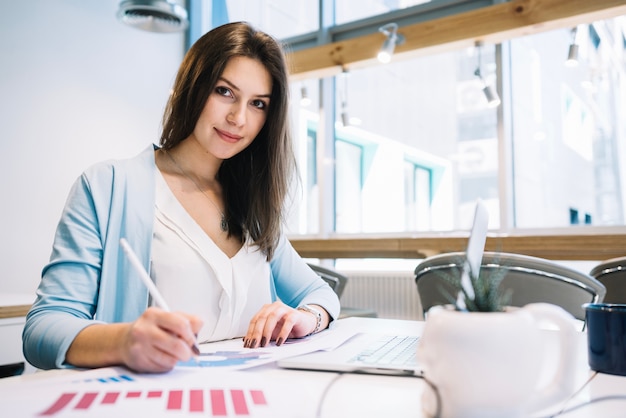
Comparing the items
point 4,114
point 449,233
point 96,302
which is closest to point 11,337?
point 96,302

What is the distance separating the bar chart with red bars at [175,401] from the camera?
52 centimetres

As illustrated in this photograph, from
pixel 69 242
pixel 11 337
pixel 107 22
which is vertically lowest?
pixel 11 337

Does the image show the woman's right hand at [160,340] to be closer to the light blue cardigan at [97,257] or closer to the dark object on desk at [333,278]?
the light blue cardigan at [97,257]

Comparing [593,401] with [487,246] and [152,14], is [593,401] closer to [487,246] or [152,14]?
[487,246]

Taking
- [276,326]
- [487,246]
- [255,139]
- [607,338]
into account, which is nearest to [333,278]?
[487,246]

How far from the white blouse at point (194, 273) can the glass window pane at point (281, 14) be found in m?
3.66

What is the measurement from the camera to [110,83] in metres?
4.23

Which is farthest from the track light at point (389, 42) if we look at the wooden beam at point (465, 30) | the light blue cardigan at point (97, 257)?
the light blue cardigan at point (97, 257)

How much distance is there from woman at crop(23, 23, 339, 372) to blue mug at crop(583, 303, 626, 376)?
0.48m

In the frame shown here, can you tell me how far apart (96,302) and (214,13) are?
4.66 m

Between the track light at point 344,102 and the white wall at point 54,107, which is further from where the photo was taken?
the track light at point 344,102

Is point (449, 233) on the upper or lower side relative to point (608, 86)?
lower

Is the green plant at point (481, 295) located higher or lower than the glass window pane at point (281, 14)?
lower

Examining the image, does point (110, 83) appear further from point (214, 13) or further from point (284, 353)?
point (284, 353)
